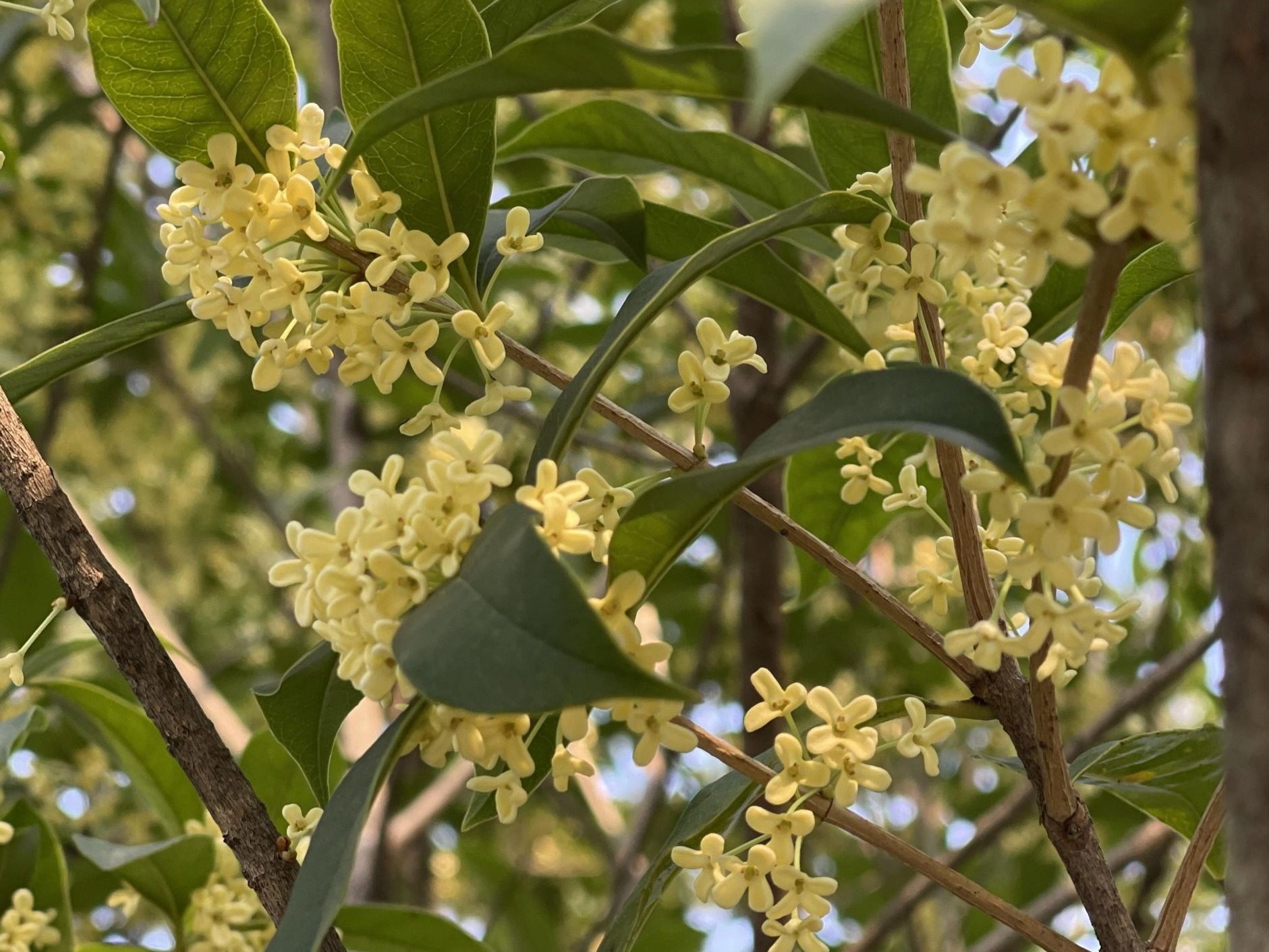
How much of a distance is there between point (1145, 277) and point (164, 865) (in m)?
1.09

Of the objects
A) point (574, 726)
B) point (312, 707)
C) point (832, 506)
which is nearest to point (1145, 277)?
point (832, 506)

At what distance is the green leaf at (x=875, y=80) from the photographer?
1.13 meters

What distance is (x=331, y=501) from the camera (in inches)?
108

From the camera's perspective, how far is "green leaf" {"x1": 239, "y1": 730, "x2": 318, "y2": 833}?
146 centimetres

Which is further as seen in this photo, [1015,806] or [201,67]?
[1015,806]

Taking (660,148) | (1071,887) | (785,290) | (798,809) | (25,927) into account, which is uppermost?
(660,148)

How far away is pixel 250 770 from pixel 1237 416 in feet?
3.97

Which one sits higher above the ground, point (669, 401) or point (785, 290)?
point (785, 290)

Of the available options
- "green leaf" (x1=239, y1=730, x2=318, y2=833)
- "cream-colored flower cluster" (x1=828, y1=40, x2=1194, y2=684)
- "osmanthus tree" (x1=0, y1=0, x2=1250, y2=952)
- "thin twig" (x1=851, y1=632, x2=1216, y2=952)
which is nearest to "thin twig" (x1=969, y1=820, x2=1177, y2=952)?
"thin twig" (x1=851, y1=632, x2=1216, y2=952)

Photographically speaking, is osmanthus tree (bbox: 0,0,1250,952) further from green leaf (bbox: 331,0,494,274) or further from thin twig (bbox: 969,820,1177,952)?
thin twig (bbox: 969,820,1177,952)

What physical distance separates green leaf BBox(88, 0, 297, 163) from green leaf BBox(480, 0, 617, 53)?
21cm

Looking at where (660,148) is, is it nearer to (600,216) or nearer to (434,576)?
(600,216)

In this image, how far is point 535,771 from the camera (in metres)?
0.98

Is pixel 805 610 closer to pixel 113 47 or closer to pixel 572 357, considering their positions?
pixel 572 357
